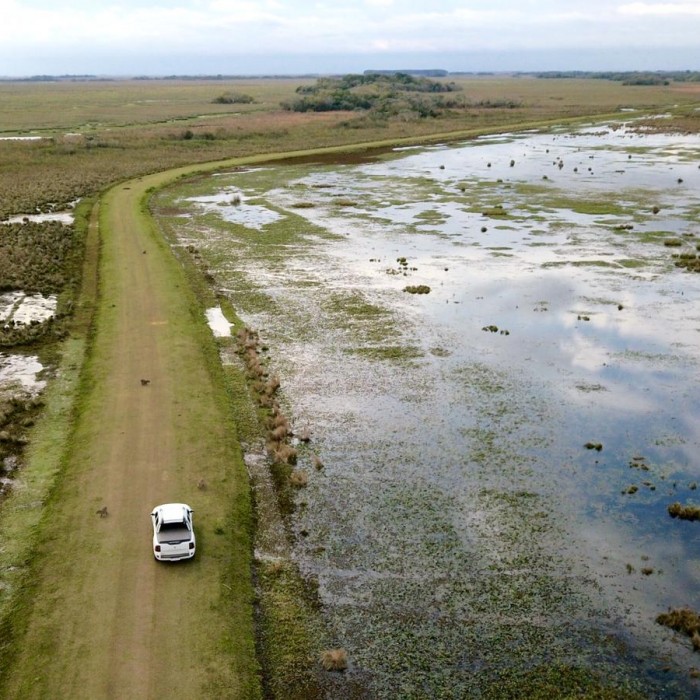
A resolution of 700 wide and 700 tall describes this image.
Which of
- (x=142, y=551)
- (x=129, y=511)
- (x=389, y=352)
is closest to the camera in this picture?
(x=142, y=551)

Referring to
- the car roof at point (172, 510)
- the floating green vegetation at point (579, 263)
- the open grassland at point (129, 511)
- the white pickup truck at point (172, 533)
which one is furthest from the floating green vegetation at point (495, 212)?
the white pickup truck at point (172, 533)

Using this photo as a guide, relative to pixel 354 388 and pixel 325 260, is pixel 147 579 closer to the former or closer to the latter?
pixel 354 388

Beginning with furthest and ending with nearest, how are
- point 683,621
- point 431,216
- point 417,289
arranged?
1. point 431,216
2. point 417,289
3. point 683,621

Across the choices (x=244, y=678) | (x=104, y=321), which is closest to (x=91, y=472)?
(x=244, y=678)

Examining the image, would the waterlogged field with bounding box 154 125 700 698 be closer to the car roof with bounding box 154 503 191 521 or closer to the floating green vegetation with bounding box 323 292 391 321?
the floating green vegetation with bounding box 323 292 391 321

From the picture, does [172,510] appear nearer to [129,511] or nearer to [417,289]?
[129,511]

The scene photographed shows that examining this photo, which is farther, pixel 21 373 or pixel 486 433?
pixel 21 373

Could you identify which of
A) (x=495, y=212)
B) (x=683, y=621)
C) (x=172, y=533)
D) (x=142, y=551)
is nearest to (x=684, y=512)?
(x=683, y=621)
